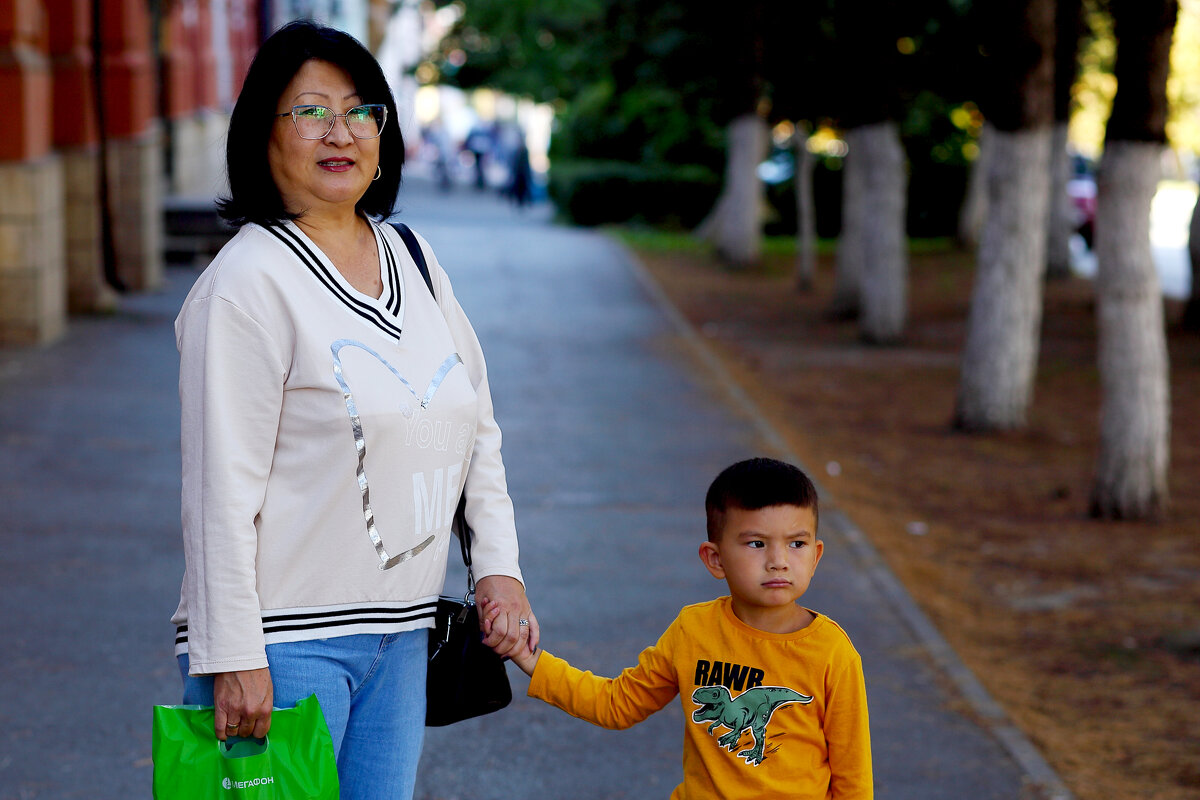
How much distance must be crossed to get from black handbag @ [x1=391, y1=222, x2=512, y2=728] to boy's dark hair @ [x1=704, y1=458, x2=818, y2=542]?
50cm

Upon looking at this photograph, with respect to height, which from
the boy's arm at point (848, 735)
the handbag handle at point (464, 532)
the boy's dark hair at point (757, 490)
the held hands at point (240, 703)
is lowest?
the boy's arm at point (848, 735)

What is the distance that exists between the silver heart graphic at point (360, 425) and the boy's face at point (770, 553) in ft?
1.82

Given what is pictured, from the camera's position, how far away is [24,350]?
1226 cm

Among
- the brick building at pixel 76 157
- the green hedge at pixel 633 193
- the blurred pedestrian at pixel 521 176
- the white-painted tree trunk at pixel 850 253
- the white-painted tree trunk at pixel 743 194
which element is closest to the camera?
the brick building at pixel 76 157

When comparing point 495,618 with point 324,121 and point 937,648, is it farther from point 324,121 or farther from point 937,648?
point 937,648

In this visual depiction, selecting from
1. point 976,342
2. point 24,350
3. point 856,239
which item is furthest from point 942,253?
point 24,350

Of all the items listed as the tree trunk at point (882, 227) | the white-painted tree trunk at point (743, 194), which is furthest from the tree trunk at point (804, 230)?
the tree trunk at point (882, 227)

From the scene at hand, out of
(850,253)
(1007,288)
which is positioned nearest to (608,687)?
(1007,288)

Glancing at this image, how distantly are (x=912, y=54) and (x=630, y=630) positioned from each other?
14.0 metres

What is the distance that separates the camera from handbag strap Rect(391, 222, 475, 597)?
2.79m

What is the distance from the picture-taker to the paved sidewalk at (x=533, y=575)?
183 inches

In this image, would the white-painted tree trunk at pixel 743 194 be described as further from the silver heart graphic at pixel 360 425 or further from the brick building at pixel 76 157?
the silver heart graphic at pixel 360 425

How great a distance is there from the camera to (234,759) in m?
2.40

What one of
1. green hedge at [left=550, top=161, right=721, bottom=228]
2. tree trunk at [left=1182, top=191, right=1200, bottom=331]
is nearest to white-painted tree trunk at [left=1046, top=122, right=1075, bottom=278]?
tree trunk at [left=1182, top=191, right=1200, bottom=331]
